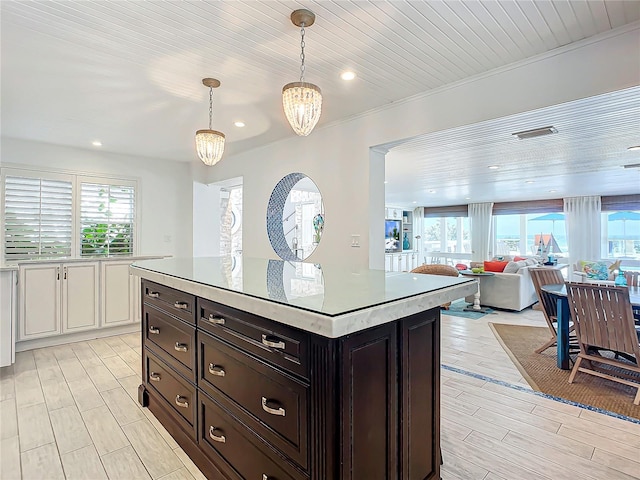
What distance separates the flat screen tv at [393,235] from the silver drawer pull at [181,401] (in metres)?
8.61

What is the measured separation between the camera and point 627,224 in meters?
8.11

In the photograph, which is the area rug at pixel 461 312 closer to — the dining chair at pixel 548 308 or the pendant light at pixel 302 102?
the dining chair at pixel 548 308

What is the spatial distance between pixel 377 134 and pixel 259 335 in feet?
8.21

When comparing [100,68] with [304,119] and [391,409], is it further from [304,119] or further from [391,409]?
[391,409]

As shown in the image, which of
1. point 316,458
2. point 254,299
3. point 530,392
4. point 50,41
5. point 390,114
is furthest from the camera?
point 390,114

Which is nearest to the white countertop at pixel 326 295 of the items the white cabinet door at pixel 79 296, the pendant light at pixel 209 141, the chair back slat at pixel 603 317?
the pendant light at pixel 209 141

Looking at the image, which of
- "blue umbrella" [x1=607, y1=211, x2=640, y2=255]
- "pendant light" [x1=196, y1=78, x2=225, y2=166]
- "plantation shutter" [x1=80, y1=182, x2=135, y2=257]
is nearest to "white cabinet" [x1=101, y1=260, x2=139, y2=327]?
"plantation shutter" [x1=80, y1=182, x2=135, y2=257]

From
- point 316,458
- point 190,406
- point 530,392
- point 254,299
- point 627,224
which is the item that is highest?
point 627,224

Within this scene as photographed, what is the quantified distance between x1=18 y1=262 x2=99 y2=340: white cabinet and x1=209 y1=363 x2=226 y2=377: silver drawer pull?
3367mm

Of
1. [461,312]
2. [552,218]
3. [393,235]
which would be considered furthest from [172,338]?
[552,218]

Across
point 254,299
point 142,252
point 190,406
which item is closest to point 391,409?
point 254,299

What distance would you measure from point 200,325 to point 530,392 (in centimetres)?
264

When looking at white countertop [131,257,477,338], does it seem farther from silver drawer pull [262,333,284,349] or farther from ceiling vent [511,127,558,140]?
ceiling vent [511,127,558,140]

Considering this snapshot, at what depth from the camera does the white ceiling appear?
1.84 meters
